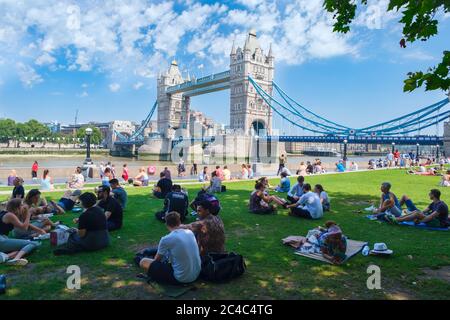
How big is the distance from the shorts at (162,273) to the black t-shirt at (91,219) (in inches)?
56.9

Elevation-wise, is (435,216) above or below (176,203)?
below

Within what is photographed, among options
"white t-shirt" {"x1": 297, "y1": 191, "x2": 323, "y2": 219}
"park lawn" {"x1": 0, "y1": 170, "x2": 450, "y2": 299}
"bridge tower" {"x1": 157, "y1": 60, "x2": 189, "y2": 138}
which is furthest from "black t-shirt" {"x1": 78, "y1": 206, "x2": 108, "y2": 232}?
"bridge tower" {"x1": 157, "y1": 60, "x2": 189, "y2": 138}

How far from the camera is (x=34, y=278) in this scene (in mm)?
4121

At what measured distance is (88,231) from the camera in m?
5.03

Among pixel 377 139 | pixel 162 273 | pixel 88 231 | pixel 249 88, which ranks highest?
pixel 249 88

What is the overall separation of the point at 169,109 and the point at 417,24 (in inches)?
4101

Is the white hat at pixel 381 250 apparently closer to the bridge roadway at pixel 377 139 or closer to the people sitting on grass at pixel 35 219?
the people sitting on grass at pixel 35 219

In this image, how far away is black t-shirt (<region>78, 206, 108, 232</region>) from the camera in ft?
16.3

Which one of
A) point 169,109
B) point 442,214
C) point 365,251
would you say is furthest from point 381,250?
point 169,109

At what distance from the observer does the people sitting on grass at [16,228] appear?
15.4 ft

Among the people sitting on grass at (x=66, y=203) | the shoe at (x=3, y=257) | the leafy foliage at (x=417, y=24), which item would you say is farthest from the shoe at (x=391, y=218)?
the people sitting on grass at (x=66, y=203)

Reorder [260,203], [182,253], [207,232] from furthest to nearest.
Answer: [260,203]
[207,232]
[182,253]

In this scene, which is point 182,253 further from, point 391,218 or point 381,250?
point 391,218
